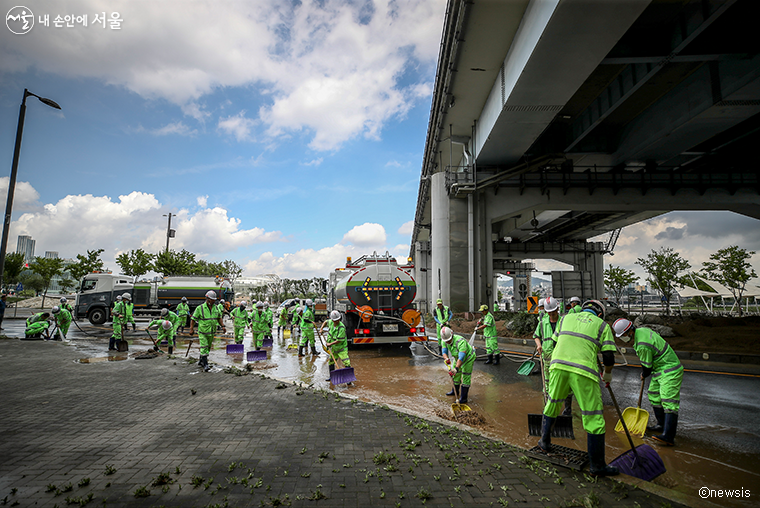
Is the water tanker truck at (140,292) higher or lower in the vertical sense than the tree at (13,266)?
lower

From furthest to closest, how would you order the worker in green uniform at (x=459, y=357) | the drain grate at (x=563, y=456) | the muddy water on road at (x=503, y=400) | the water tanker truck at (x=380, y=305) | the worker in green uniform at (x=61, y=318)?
the worker in green uniform at (x=61, y=318)
the water tanker truck at (x=380, y=305)
the worker in green uniform at (x=459, y=357)
the muddy water on road at (x=503, y=400)
the drain grate at (x=563, y=456)

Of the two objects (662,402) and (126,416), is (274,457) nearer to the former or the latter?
(126,416)

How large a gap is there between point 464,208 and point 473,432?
1602 centimetres

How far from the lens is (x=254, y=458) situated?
12.0ft

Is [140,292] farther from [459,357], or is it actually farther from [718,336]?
[718,336]

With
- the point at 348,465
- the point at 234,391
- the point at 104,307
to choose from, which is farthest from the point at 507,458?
the point at 104,307

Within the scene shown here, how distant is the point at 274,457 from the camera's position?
12.1ft

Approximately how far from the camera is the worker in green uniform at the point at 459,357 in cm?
558

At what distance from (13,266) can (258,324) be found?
3237cm

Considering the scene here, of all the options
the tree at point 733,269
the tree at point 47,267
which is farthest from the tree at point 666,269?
the tree at point 47,267

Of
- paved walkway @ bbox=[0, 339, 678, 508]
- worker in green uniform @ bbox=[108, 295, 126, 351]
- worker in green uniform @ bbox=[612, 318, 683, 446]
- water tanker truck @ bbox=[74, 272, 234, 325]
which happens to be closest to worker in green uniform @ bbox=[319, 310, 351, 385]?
paved walkway @ bbox=[0, 339, 678, 508]

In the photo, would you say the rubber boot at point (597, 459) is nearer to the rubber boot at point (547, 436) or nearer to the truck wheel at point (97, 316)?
the rubber boot at point (547, 436)

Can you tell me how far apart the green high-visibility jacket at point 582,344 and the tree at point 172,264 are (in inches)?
1407

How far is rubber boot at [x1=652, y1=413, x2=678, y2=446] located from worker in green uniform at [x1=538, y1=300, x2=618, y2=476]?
3.80 feet
